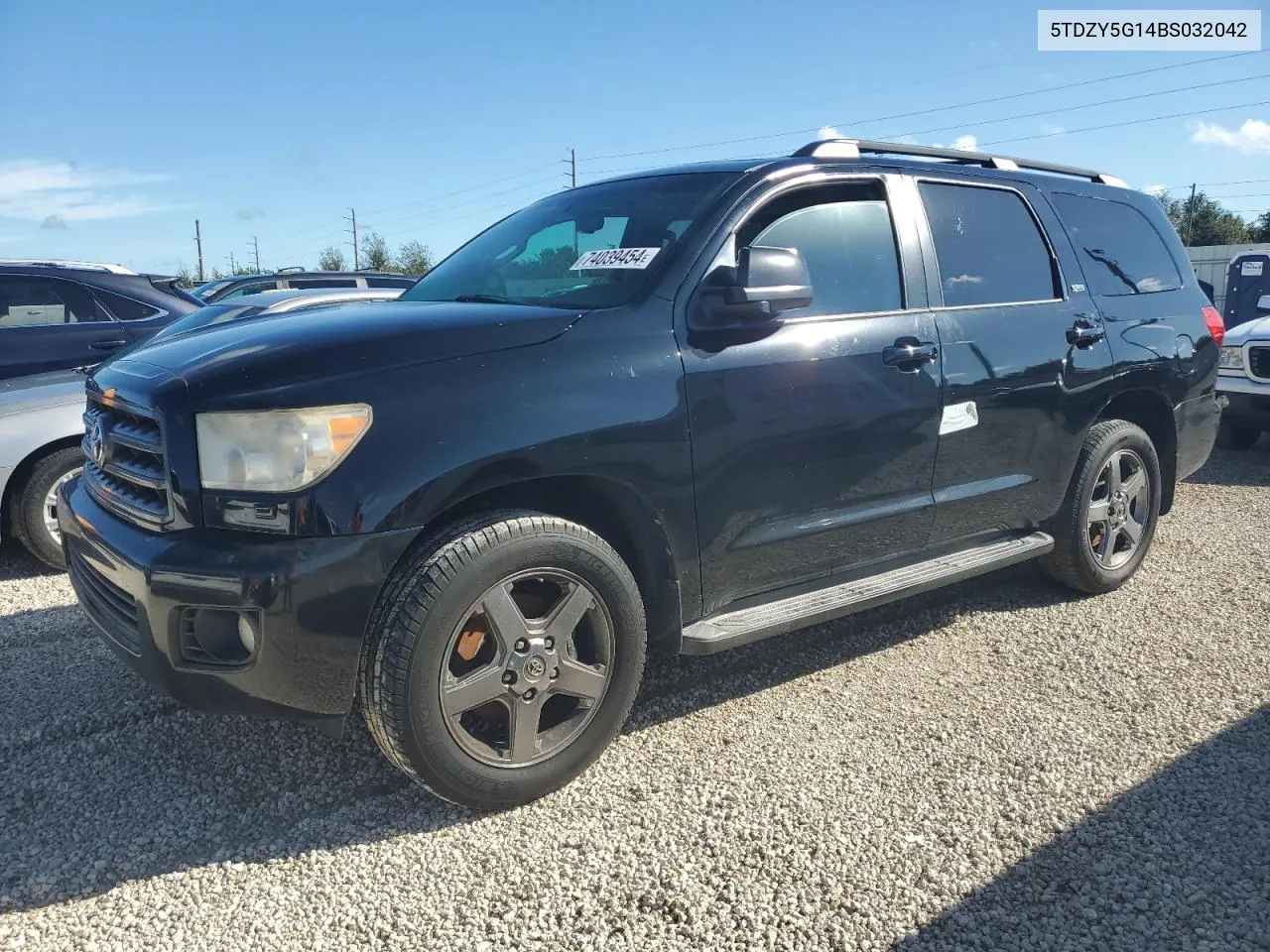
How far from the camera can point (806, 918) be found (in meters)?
2.24

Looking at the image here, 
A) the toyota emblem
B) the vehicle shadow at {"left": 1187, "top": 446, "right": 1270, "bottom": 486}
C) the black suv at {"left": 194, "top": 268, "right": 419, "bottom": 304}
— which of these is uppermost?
the black suv at {"left": 194, "top": 268, "right": 419, "bottom": 304}

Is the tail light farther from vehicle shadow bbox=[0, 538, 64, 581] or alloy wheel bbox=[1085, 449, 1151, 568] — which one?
vehicle shadow bbox=[0, 538, 64, 581]

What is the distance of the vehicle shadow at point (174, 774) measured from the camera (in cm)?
251

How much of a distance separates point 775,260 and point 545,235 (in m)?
1.11

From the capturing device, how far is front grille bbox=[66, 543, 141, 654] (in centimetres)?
255

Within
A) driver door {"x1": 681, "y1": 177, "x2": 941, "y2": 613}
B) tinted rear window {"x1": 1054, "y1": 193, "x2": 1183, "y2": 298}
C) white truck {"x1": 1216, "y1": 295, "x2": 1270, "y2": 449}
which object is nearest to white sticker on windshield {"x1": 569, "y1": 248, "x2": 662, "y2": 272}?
driver door {"x1": 681, "y1": 177, "x2": 941, "y2": 613}

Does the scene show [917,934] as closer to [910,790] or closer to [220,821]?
[910,790]

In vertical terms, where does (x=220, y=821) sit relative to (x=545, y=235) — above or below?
below

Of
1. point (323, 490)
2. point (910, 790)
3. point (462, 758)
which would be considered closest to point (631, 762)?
point (462, 758)

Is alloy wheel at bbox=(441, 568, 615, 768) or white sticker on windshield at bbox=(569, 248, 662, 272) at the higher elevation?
white sticker on windshield at bbox=(569, 248, 662, 272)

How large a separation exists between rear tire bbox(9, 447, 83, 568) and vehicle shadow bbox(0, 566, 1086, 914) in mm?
1152

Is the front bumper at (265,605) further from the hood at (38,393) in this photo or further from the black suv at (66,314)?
the black suv at (66,314)

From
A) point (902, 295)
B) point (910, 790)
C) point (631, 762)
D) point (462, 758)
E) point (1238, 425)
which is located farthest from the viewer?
point (1238, 425)

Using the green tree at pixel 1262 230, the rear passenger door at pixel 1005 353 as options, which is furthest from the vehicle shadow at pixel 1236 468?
the green tree at pixel 1262 230
